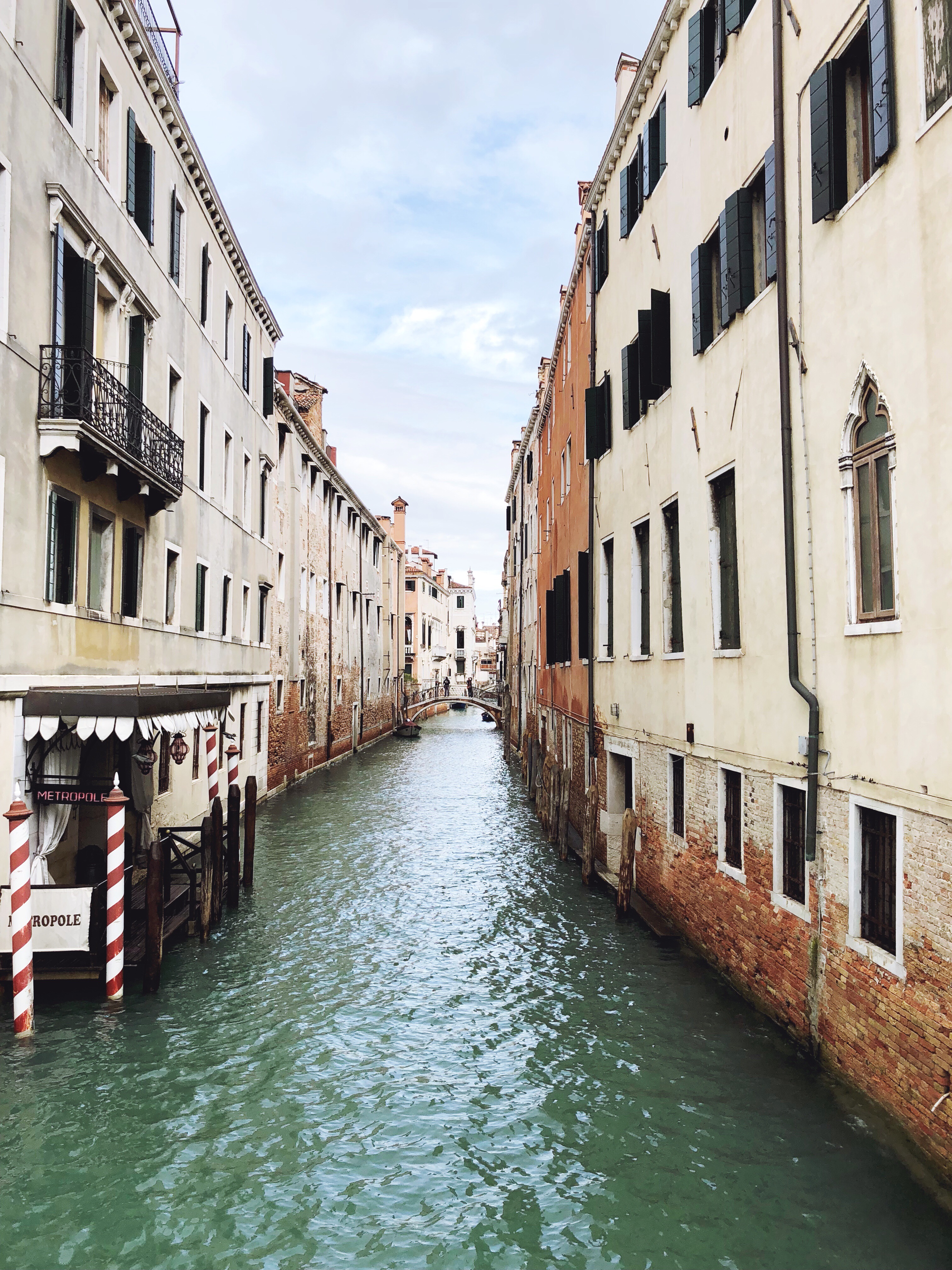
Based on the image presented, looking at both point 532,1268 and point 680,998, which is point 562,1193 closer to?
point 532,1268

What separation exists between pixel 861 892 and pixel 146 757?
6876 millimetres

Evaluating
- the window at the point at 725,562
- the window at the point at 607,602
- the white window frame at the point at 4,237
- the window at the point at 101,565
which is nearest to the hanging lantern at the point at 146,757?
the window at the point at 101,565

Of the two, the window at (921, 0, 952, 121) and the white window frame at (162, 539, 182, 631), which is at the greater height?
the window at (921, 0, 952, 121)

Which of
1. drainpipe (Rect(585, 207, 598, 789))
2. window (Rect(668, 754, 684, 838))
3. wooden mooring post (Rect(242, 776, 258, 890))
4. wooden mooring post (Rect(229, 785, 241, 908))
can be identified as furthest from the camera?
drainpipe (Rect(585, 207, 598, 789))

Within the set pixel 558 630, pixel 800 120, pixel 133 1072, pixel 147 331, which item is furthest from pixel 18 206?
pixel 558 630

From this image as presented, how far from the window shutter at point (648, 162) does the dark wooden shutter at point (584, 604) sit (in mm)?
5121

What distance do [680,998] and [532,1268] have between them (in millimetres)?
3812

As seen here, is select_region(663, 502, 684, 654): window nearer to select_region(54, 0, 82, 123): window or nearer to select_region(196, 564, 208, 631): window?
select_region(54, 0, 82, 123): window

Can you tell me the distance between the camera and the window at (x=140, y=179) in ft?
36.5

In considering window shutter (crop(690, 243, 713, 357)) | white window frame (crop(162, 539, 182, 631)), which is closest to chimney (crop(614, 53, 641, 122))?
window shutter (crop(690, 243, 713, 357))

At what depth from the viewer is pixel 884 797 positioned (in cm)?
555

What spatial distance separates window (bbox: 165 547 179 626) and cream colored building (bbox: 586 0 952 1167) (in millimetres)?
6627

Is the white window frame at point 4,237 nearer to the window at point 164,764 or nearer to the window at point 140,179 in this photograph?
the window at point 140,179

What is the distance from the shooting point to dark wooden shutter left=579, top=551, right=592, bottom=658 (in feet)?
46.8
